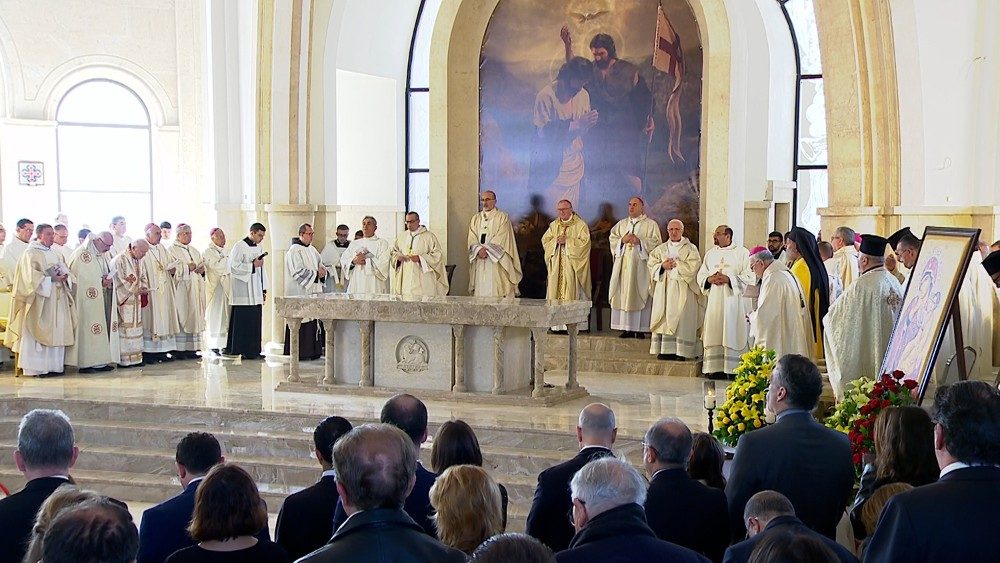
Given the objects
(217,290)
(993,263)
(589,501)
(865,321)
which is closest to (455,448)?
(589,501)

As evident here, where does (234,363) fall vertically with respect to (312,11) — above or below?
below

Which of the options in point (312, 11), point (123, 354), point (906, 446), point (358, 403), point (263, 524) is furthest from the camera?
point (312, 11)

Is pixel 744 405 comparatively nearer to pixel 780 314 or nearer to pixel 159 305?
pixel 780 314

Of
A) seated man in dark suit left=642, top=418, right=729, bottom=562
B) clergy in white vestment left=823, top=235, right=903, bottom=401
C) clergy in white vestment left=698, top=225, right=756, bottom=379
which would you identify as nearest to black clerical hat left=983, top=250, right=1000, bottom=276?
clergy in white vestment left=823, top=235, right=903, bottom=401

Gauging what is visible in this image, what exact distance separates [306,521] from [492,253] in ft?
33.0

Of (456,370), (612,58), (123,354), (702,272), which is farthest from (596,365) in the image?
(123,354)

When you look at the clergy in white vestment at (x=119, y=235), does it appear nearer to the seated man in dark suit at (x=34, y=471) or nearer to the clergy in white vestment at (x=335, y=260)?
the clergy in white vestment at (x=335, y=260)

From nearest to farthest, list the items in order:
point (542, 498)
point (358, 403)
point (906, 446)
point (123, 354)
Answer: point (906, 446) < point (542, 498) < point (358, 403) < point (123, 354)

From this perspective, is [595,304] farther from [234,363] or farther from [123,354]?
[123,354]

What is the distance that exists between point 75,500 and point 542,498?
1789 millimetres

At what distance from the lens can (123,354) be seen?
42.5 ft

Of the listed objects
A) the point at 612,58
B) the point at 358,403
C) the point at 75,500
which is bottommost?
the point at 358,403

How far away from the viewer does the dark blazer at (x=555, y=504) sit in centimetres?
468

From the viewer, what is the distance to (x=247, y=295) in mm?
13891
